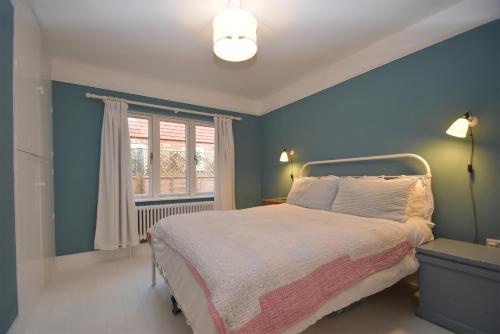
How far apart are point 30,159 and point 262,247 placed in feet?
6.48

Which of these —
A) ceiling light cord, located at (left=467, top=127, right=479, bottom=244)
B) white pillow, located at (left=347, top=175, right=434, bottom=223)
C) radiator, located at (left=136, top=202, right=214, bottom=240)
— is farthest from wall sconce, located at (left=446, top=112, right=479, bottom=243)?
radiator, located at (left=136, top=202, right=214, bottom=240)

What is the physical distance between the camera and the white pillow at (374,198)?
6.33 ft

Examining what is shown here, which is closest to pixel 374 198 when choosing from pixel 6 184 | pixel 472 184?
pixel 472 184

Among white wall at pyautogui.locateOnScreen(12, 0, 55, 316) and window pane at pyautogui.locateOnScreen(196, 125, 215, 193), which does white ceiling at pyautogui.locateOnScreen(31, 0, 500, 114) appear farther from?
window pane at pyautogui.locateOnScreen(196, 125, 215, 193)

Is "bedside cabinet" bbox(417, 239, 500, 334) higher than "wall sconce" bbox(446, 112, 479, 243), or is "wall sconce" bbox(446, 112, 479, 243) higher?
"wall sconce" bbox(446, 112, 479, 243)

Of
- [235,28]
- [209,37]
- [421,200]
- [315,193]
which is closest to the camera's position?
[235,28]

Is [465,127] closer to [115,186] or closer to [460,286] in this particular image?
[460,286]

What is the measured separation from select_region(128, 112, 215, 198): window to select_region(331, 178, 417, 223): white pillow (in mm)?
2265

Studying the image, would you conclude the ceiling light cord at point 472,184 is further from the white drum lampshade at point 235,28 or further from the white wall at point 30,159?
the white wall at point 30,159

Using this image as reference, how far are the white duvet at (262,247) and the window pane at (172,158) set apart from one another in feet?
5.14

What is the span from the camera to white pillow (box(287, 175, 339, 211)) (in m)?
2.53

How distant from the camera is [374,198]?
2.09 m

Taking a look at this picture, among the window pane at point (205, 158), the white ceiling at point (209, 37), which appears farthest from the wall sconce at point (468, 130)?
the window pane at point (205, 158)

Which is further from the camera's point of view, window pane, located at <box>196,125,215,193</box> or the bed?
window pane, located at <box>196,125,215,193</box>
